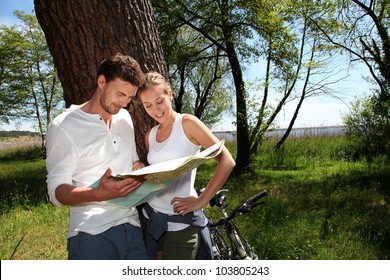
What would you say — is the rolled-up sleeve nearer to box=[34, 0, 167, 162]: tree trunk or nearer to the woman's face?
the woman's face

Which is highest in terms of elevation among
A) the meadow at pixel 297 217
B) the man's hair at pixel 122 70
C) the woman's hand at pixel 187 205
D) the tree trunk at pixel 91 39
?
the tree trunk at pixel 91 39

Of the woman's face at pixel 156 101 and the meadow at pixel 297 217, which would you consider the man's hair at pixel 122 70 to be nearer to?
the woman's face at pixel 156 101

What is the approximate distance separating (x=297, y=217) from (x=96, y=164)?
564 cm

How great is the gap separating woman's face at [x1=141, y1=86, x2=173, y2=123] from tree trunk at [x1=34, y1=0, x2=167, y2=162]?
504 millimetres

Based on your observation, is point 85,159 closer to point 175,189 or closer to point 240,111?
point 175,189

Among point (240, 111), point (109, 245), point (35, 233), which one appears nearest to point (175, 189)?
point (109, 245)

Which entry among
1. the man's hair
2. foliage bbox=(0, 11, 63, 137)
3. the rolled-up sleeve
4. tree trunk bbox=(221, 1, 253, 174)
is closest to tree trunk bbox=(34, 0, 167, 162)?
the man's hair

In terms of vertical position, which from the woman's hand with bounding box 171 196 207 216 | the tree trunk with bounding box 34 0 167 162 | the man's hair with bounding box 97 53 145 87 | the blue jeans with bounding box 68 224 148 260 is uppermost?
the tree trunk with bounding box 34 0 167 162

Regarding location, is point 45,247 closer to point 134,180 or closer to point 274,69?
point 134,180

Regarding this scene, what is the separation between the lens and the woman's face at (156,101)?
2330mm

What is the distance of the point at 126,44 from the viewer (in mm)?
2781

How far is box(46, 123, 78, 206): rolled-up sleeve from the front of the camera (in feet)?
6.33
